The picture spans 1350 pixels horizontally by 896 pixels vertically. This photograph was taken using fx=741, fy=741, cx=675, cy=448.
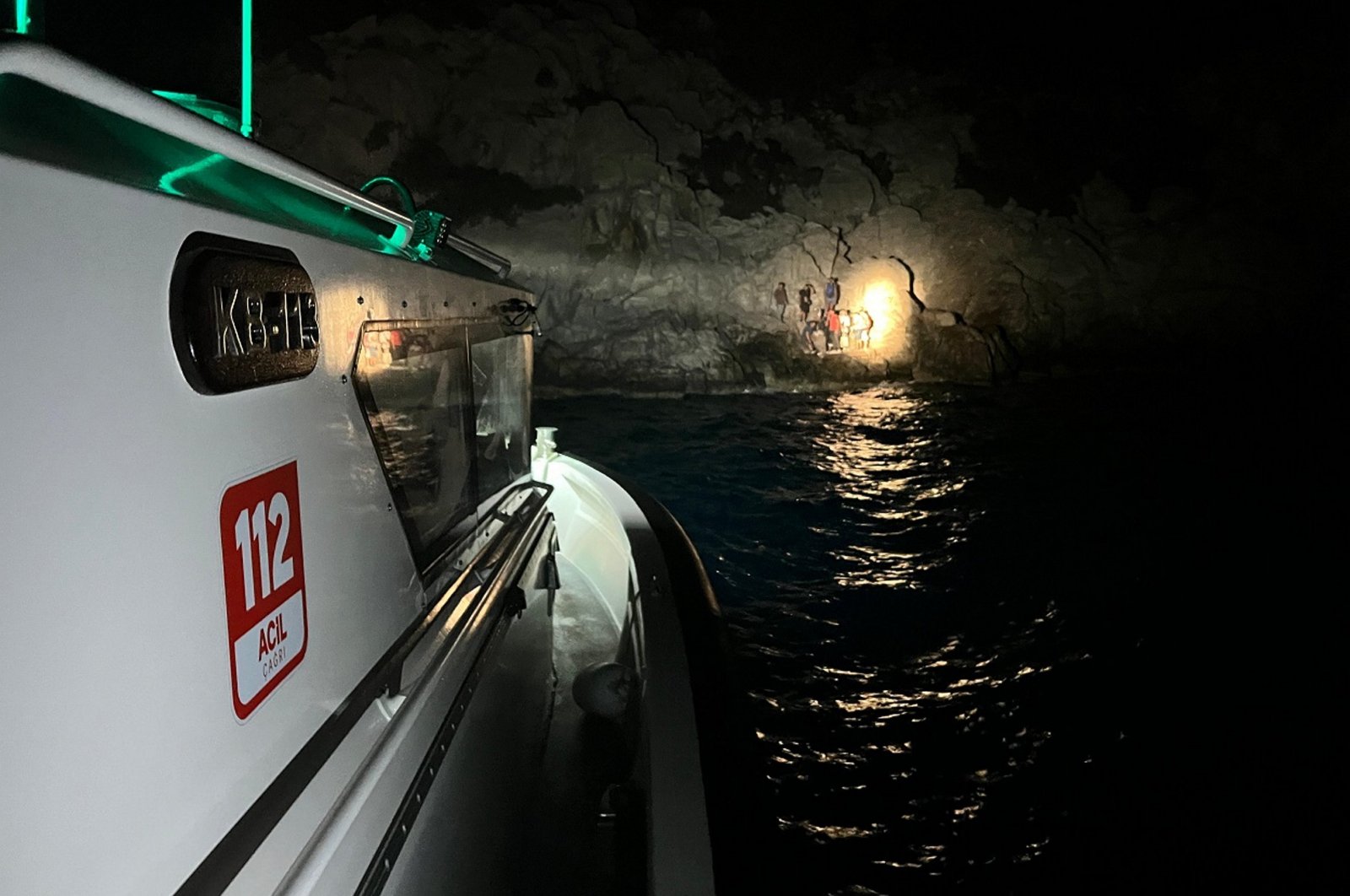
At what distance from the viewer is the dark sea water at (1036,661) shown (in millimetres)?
3717

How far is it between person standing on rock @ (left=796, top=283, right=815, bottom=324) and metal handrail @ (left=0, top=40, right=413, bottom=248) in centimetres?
1796

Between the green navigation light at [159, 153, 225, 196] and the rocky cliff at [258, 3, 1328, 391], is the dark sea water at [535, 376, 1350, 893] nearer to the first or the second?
the green navigation light at [159, 153, 225, 196]

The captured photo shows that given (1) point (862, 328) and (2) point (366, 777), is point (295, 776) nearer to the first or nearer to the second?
(2) point (366, 777)

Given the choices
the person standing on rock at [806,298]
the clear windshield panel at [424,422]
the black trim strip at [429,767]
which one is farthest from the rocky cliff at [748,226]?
the black trim strip at [429,767]

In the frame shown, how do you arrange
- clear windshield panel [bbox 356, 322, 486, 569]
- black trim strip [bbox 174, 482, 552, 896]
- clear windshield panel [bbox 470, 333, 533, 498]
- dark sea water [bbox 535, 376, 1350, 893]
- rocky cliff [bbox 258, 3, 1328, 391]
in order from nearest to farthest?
1. black trim strip [bbox 174, 482, 552, 896]
2. clear windshield panel [bbox 356, 322, 486, 569]
3. clear windshield panel [bbox 470, 333, 533, 498]
4. dark sea water [bbox 535, 376, 1350, 893]
5. rocky cliff [bbox 258, 3, 1328, 391]

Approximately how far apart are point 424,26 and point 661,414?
10.1 meters

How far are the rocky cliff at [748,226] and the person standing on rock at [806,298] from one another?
25 cm

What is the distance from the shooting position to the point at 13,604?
2.55 ft

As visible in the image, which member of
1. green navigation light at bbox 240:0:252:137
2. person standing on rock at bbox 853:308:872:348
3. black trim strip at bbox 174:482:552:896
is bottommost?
black trim strip at bbox 174:482:552:896

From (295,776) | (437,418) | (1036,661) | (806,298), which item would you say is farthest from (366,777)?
(806,298)

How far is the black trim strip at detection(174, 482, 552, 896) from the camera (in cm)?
112

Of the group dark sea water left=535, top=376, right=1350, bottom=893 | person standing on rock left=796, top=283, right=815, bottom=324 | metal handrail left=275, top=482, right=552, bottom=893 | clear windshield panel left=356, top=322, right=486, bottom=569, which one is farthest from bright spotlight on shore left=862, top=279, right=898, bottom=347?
metal handrail left=275, top=482, right=552, bottom=893

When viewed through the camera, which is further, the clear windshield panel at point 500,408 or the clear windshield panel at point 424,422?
the clear windshield panel at point 500,408

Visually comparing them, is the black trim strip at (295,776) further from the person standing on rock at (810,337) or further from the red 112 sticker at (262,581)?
the person standing on rock at (810,337)
